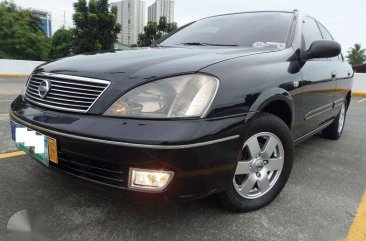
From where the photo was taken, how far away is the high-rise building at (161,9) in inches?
1507

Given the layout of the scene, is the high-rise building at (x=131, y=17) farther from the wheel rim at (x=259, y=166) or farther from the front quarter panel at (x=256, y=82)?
the wheel rim at (x=259, y=166)

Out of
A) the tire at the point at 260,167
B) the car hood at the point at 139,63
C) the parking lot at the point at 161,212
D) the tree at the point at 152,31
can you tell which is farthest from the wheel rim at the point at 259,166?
the tree at the point at 152,31

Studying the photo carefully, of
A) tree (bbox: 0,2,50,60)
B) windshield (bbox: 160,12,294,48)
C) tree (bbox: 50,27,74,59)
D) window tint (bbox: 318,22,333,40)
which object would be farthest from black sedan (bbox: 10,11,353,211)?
tree (bbox: 0,2,50,60)

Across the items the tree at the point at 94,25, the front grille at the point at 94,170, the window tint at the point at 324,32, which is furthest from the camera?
the tree at the point at 94,25

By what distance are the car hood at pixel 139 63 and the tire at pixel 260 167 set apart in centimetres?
47

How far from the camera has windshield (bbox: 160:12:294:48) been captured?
9.53 ft

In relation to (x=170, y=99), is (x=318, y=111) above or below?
below

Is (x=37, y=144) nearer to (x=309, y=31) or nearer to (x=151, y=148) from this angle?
(x=151, y=148)

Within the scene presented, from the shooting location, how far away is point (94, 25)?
25922 millimetres

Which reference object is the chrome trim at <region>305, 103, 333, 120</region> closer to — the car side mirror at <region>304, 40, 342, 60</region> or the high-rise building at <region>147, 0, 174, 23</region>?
the car side mirror at <region>304, 40, 342, 60</region>

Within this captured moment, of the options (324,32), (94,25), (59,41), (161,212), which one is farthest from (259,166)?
(59,41)

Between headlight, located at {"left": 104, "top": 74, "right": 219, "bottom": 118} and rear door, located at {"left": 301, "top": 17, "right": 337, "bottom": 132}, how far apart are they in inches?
48.1

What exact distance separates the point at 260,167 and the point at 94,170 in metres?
1.07

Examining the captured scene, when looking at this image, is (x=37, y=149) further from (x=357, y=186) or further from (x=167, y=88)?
(x=357, y=186)
